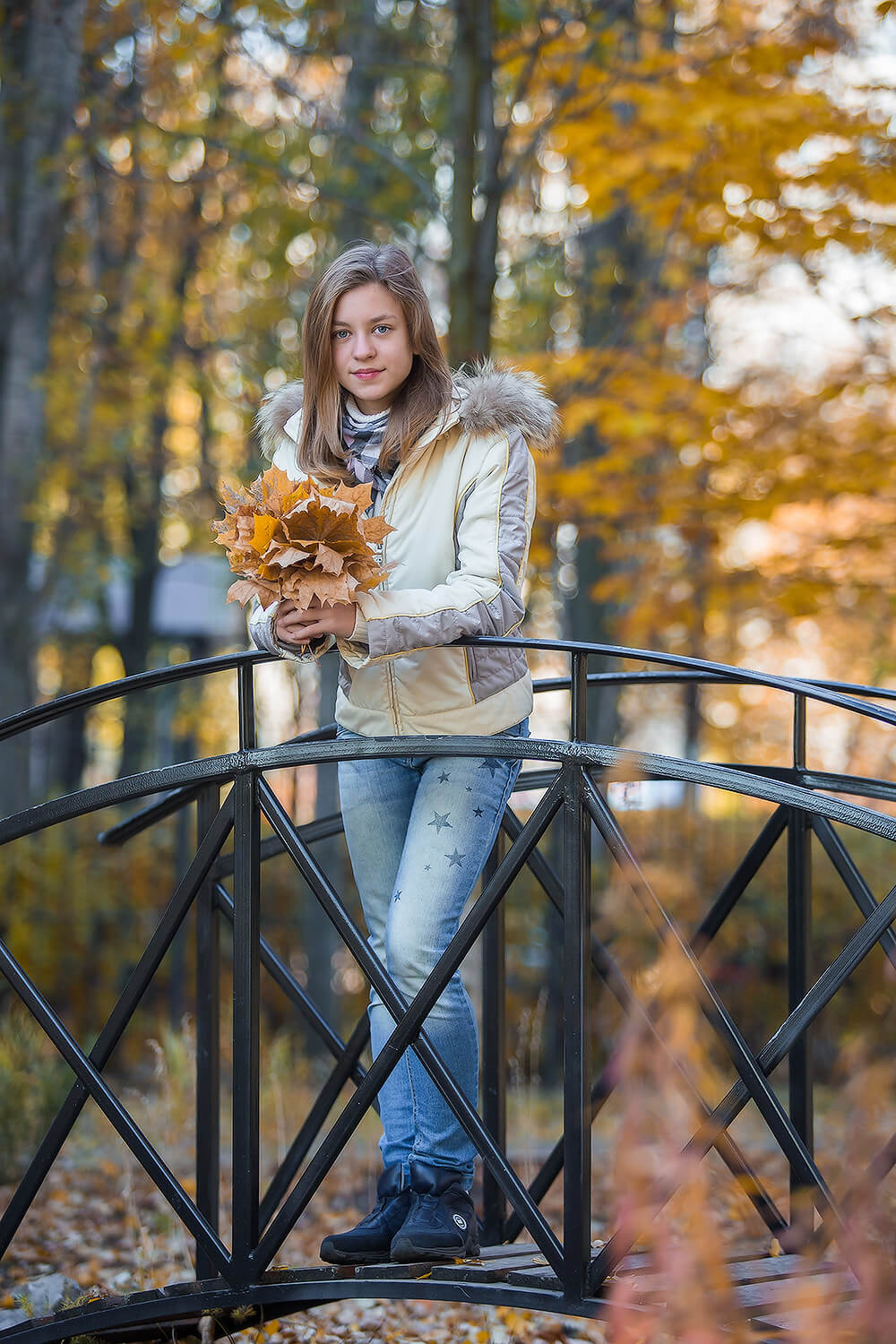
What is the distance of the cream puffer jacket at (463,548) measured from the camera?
247cm

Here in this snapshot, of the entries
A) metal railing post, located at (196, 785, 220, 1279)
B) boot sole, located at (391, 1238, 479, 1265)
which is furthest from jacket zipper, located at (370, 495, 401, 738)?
boot sole, located at (391, 1238, 479, 1265)

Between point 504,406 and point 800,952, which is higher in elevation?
point 504,406

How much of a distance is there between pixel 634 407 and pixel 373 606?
360 centimetres

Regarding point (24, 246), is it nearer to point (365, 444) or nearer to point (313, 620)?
point (365, 444)

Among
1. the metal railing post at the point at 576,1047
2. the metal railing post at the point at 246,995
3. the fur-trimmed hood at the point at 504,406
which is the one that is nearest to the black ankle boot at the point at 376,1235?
the metal railing post at the point at 246,995

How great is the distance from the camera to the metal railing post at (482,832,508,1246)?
10.3 feet

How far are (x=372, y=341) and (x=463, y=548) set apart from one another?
1.57 ft

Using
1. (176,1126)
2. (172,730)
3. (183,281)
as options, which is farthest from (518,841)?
(172,730)

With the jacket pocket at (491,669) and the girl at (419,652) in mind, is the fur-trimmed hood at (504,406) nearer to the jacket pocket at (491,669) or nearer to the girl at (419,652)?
the girl at (419,652)

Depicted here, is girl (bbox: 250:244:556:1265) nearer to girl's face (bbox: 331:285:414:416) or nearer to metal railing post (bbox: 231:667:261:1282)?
girl's face (bbox: 331:285:414:416)

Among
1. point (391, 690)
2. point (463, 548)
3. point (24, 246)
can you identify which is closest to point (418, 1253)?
point (391, 690)

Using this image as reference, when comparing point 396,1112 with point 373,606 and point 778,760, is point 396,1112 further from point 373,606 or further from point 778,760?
point 778,760

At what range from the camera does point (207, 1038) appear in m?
3.09

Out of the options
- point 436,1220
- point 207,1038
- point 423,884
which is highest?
point 423,884
